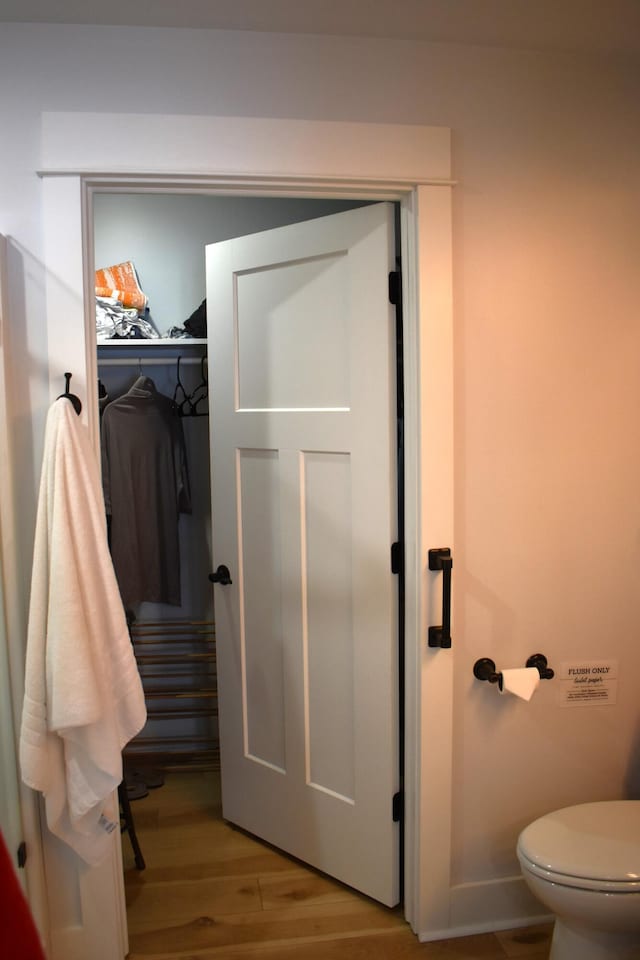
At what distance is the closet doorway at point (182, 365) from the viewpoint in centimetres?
310

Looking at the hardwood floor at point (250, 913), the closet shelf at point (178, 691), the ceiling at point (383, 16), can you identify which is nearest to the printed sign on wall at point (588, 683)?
the hardwood floor at point (250, 913)

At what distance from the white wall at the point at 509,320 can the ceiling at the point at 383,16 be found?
0.04m

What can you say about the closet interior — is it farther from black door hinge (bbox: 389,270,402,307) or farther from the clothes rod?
black door hinge (bbox: 389,270,402,307)

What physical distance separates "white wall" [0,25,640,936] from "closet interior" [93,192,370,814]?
103 centimetres

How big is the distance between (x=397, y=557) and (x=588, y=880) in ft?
3.04

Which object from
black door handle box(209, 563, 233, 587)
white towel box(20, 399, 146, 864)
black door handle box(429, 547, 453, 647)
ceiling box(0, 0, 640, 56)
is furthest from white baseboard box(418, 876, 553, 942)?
ceiling box(0, 0, 640, 56)

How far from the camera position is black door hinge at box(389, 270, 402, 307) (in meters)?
2.10

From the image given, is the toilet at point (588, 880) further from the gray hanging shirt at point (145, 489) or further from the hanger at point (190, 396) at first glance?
the hanger at point (190, 396)

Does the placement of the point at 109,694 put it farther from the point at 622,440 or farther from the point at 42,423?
the point at 622,440

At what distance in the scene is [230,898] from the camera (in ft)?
7.75

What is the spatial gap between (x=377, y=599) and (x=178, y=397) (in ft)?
4.66

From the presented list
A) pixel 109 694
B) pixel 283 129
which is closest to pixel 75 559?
pixel 109 694

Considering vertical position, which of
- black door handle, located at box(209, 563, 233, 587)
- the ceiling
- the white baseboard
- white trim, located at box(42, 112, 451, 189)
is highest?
the ceiling

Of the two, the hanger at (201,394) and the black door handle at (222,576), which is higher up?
the hanger at (201,394)
